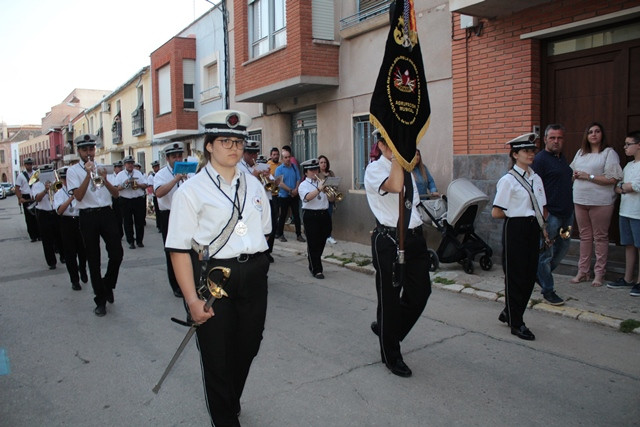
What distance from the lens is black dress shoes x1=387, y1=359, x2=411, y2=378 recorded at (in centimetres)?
432

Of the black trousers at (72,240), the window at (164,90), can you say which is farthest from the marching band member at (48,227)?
the window at (164,90)

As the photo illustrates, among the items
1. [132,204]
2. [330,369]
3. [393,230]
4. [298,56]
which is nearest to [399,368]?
[330,369]

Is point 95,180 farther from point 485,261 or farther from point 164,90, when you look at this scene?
point 164,90

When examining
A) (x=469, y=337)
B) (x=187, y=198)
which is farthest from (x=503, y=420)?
(x=187, y=198)

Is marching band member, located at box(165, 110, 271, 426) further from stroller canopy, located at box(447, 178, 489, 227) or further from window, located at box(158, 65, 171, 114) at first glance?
window, located at box(158, 65, 171, 114)

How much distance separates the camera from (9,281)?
8.82 meters

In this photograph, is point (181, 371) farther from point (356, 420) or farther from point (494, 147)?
point (494, 147)

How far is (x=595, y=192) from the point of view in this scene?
6805 mm

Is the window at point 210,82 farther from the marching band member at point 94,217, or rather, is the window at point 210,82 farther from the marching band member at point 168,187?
the marching band member at point 94,217

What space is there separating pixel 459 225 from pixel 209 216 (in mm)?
5588

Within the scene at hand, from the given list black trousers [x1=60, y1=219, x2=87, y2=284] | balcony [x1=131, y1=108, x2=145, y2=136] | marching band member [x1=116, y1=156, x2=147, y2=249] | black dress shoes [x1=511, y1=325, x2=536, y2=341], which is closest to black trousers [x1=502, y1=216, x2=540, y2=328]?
black dress shoes [x1=511, y1=325, x2=536, y2=341]

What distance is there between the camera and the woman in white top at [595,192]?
672 cm

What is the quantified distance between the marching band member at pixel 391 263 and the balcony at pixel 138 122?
25.6 meters

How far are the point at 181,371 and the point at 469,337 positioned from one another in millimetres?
2801
